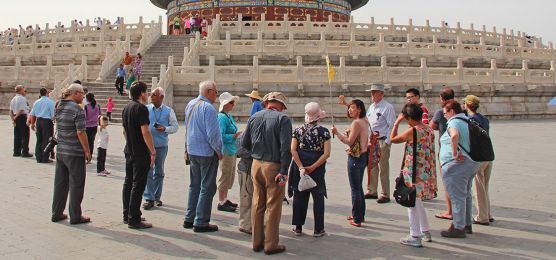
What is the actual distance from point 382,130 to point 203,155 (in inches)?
120

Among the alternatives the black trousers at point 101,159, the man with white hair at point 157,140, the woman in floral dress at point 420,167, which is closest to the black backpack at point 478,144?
the woman in floral dress at point 420,167

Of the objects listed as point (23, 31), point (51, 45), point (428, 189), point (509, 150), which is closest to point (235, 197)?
point (428, 189)

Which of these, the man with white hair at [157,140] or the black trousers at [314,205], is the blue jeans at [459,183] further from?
the man with white hair at [157,140]

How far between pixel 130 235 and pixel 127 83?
16.3 metres

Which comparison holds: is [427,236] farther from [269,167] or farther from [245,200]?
[245,200]

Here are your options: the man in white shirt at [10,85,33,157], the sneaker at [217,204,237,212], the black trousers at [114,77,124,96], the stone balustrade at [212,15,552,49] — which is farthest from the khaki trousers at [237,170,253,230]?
the stone balustrade at [212,15,552,49]

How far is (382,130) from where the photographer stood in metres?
7.46

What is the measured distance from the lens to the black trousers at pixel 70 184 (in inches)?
237

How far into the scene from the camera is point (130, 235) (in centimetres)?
558

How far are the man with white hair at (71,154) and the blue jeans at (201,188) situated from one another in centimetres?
137

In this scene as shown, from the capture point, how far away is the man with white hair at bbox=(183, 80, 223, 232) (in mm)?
5719

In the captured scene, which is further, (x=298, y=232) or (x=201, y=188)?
(x=201, y=188)

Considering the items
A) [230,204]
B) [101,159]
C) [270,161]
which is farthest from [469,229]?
[101,159]

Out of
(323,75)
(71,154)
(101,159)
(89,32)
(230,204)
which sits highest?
(89,32)
